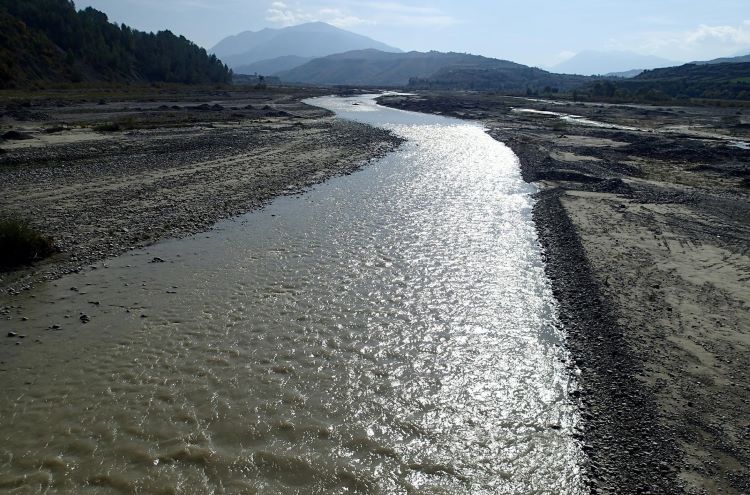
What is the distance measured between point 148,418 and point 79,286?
704 cm

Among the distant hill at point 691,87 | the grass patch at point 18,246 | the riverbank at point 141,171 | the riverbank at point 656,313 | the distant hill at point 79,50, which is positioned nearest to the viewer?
the riverbank at point 656,313

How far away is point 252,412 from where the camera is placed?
9266mm

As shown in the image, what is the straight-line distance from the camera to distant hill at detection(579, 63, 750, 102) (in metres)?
108

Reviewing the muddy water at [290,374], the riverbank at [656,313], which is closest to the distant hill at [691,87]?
the riverbank at [656,313]

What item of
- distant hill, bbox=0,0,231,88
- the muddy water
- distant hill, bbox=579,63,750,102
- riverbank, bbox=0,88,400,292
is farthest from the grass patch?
distant hill, bbox=579,63,750,102

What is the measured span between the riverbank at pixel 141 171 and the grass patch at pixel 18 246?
439 mm

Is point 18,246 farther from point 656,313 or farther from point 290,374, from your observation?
point 656,313

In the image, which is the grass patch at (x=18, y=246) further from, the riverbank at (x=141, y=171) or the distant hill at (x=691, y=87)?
the distant hill at (x=691, y=87)

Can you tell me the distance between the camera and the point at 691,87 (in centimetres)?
12581

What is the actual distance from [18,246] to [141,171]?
1326 cm

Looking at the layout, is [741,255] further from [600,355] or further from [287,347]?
[287,347]

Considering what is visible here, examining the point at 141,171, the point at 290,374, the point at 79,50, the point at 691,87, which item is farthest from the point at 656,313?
the point at 691,87

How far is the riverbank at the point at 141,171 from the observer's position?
58.8 ft

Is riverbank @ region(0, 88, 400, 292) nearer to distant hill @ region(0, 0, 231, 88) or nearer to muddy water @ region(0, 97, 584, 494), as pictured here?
muddy water @ region(0, 97, 584, 494)
